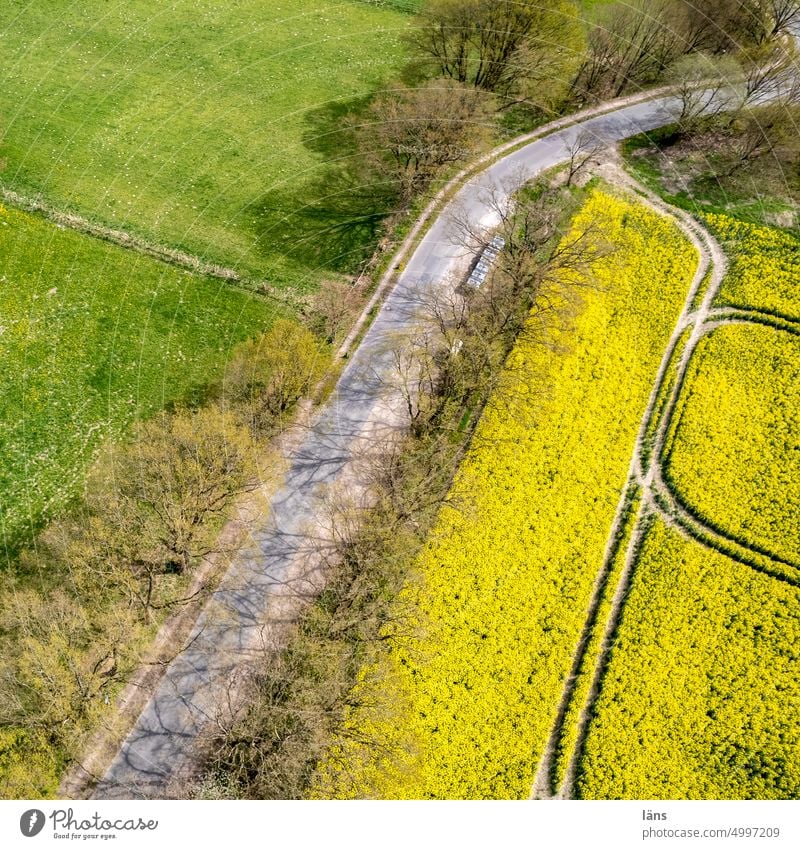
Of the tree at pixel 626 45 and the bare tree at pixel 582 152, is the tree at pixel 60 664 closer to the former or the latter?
the bare tree at pixel 582 152

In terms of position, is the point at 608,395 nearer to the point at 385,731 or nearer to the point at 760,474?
the point at 760,474

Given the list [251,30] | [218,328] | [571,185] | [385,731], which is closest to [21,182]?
[218,328]

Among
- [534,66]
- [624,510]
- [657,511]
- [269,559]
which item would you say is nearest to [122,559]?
[269,559]

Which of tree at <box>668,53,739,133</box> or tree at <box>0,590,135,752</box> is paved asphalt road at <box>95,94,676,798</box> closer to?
tree at <box>0,590,135,752</box>

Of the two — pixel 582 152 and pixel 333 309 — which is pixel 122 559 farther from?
pixel 582 152

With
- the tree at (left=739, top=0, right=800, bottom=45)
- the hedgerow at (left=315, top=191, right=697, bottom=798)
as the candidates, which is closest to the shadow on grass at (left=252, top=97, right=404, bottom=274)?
the hedgerow at (left=315, top=191, right=697, bottom=798)

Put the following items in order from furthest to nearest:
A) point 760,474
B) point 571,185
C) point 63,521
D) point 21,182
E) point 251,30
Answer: point 251,30, point 571,185, point 21,182, point 760,474, point 63,521
